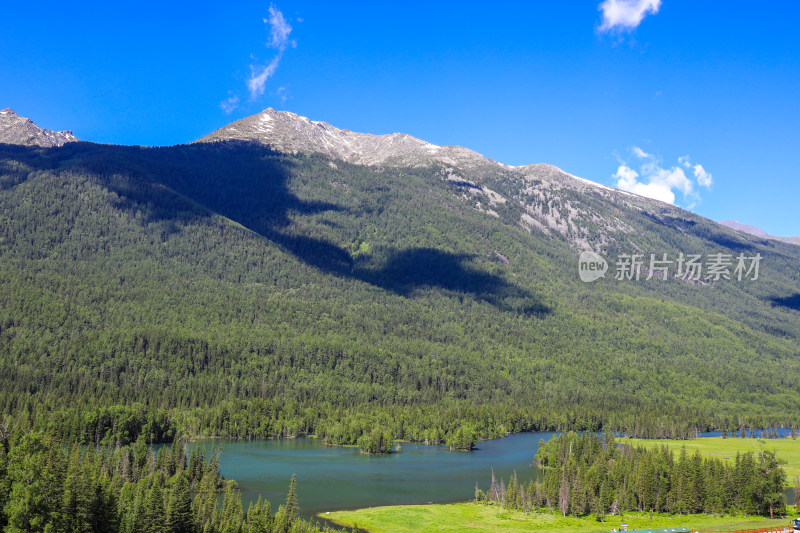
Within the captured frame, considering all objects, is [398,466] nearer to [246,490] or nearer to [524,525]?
[246,490]

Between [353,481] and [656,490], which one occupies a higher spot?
[656,490]

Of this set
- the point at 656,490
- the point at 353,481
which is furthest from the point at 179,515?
the point at 656,490

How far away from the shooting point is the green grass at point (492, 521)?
12475cm

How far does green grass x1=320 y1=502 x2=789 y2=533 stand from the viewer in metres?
125

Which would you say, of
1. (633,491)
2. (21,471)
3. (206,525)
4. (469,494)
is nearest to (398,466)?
(469,494)

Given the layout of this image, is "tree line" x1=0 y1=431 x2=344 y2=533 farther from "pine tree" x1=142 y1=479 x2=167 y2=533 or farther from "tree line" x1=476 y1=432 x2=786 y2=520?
"tree line" x1=476 y1=432 x2=786 y2=520

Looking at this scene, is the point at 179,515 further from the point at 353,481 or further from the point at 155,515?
the point at 353,481

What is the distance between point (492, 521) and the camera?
131 m

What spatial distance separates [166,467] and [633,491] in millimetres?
108915

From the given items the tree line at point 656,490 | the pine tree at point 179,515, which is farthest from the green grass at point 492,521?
the pine tree at point 179,515

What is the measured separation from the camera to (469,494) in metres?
158

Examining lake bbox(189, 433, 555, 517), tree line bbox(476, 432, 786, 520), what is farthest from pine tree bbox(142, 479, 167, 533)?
tree line bbox(476, 432, 786, 520)

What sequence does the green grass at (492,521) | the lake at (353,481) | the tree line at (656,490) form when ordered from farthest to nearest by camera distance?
the lake at (353,481) < the tree line at (656,490) < the green grass at (492,521)

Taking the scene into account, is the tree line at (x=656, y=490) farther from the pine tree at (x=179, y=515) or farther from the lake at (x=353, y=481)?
the pine tree at (x=179, y=515)
